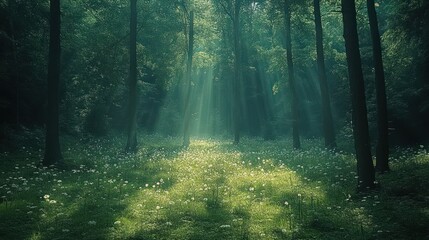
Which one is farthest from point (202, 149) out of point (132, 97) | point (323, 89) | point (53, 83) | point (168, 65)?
point (53, 83)

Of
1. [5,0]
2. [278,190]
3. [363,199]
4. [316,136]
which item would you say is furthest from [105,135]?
[363,199]

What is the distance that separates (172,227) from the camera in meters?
8.46

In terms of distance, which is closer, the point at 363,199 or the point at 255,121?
the point at 363,199

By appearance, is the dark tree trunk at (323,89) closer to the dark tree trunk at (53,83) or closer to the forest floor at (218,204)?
the forest floor at (218,204)

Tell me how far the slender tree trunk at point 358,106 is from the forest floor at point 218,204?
61 centimetres

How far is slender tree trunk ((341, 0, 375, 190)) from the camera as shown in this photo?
1116cm

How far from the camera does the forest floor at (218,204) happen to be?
26.2 ft

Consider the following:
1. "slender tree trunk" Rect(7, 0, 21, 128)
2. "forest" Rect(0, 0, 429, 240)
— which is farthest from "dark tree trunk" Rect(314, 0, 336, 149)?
"slender tree trunk" Rect(7, 0, 21, 128)

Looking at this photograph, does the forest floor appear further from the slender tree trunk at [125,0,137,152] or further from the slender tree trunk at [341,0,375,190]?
the slender tree trunk at [125,0,137,152]

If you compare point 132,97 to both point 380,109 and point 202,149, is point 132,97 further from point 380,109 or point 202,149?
point 380,109

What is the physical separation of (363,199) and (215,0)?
→ 30701 millimetres

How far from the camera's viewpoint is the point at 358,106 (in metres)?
11.2

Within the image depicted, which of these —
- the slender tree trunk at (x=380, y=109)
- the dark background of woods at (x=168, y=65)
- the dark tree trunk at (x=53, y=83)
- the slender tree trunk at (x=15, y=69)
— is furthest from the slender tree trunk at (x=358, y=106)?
the slender tree trunk at (x=15, y=69)

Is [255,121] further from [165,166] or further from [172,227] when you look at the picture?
[172,227]
